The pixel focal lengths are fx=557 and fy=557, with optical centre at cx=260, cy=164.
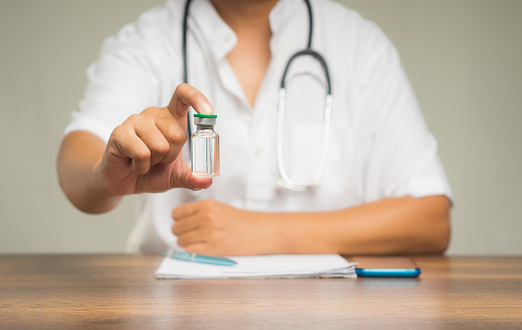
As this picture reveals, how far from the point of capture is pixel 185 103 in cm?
53

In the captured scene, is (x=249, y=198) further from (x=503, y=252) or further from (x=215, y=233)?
(x=503, y=252)

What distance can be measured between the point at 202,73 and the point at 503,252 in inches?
56.7

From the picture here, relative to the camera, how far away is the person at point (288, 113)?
3.07ft

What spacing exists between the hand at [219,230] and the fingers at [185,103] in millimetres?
311

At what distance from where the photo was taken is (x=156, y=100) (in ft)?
3.54

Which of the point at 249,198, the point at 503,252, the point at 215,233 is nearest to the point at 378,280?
the point at 215,233

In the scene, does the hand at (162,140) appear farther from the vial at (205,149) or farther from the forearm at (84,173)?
the forearm at (84,173)

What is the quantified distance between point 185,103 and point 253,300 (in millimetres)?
207

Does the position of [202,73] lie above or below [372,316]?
above

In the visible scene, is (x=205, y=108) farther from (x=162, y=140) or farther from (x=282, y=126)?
(x=282, y=126)

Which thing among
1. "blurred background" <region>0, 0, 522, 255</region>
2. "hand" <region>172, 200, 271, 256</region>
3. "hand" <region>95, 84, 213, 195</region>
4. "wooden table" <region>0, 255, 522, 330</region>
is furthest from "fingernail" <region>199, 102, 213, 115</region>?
"blurred background" <region>0, 0, 522, 255</region>

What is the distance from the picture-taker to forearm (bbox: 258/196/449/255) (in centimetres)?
86

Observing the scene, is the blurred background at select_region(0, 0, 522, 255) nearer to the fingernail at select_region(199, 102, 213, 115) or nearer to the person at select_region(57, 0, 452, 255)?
the person at select_region(57, 0, 452, 255)

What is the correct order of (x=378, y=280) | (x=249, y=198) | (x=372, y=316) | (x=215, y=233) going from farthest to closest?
1. (x=249, y=198)
2. (x=215, y=233)
3. (x=378, y=280)
4. (x=372, y=316)
